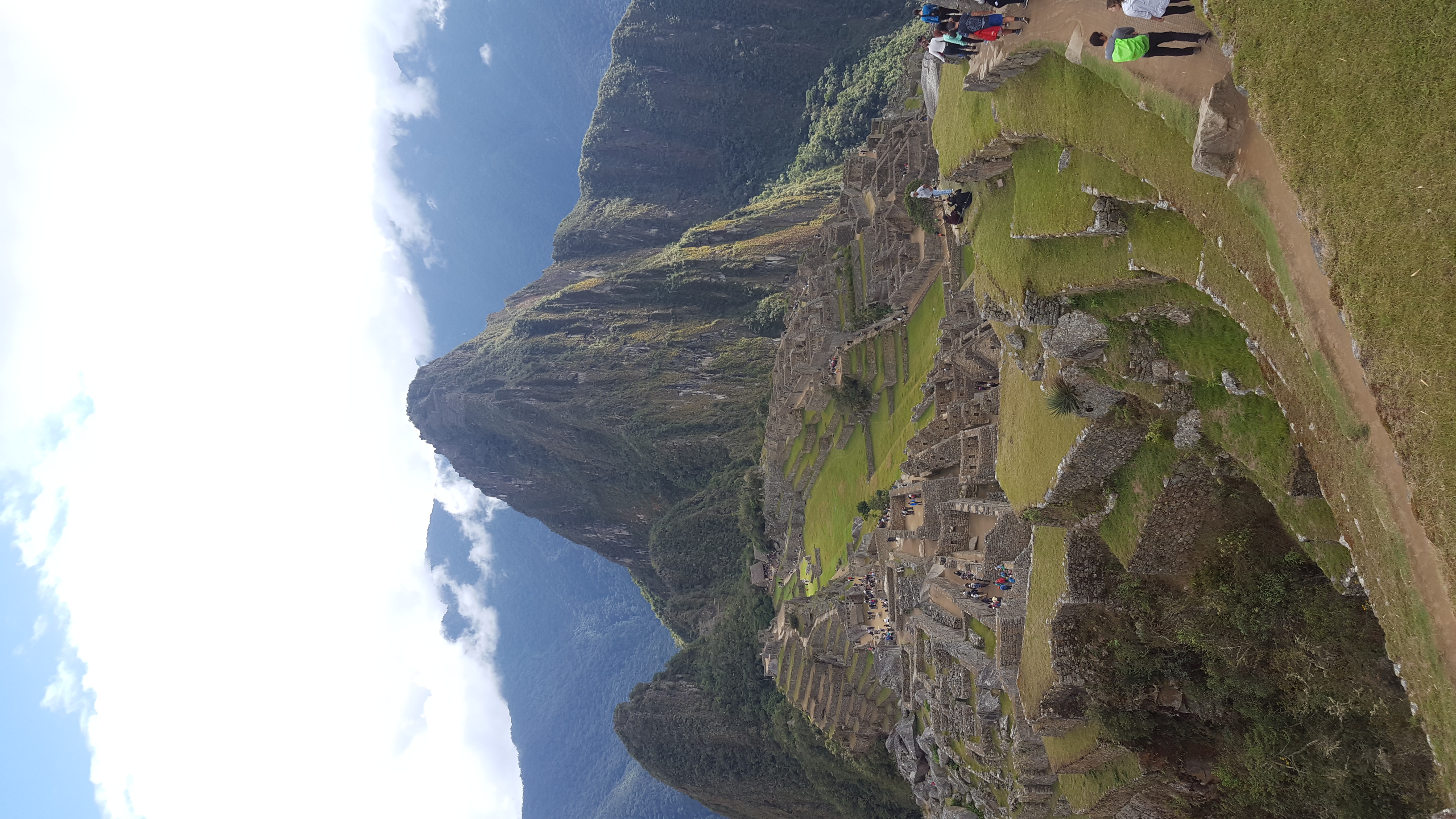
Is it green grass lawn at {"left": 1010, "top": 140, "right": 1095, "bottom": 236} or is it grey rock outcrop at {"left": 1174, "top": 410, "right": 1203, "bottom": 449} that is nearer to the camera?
grey rock outcrop at {"left": 1174, "top": 410, "right": 1203, "bottom": 449}

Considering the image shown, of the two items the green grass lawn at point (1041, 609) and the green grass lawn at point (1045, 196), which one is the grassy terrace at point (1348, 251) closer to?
the green grass lawn at point (1045, 196)

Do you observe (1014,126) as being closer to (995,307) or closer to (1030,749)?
(995,307)

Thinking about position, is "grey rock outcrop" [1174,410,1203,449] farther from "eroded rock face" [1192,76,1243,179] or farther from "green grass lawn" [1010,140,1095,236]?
"eroded rock face" [1192,76,1243,179]

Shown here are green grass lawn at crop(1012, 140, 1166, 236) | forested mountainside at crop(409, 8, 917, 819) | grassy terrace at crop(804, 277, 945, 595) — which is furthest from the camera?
forested mountainside at crop(409, 8, 917, 819)

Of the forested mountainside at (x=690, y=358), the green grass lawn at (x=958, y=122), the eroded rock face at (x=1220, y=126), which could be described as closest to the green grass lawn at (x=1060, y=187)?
the green grass lawn at (x=958, y=122)

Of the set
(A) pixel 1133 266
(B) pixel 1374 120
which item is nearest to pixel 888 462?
(A) pixel 1133 266

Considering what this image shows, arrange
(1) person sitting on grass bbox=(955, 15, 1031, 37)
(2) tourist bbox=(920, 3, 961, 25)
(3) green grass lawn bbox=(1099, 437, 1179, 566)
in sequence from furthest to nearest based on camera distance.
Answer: (3) green grass lawn bbox=(1099, 437, 1179, 566)
(2) tourist bbox=(920, 3, 961, 25)
(1) person sitting on grass bbox=(955, 15, 1031, 37)

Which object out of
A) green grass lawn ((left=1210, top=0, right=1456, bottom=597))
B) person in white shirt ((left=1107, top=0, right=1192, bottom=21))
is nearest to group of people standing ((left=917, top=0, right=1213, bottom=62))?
person in white shirt ((left=1107, top=0, right=1192, bottom=21))
